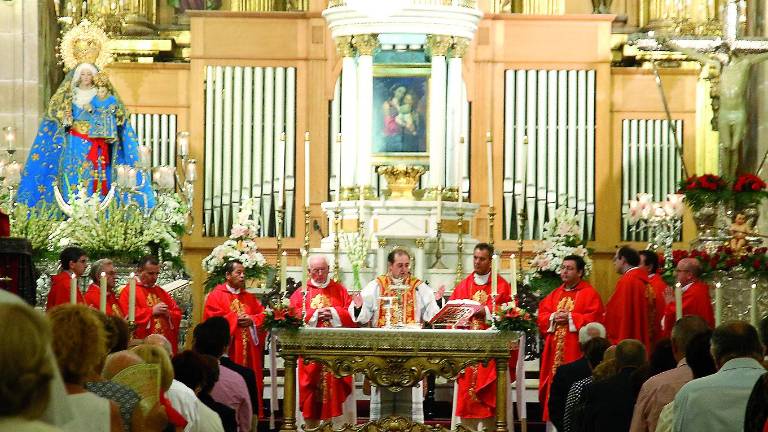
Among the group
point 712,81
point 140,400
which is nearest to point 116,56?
point 712,81

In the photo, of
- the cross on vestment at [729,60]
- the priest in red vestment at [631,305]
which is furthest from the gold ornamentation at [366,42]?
the priest in red vestment at [631,305]

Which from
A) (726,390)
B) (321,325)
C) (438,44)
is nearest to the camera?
(726,390)

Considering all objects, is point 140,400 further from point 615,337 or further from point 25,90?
point 25,90

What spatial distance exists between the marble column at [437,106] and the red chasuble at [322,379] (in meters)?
3.58

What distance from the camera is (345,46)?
1617 centimetres

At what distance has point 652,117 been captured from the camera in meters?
17.4

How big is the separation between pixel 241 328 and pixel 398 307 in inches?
69.2

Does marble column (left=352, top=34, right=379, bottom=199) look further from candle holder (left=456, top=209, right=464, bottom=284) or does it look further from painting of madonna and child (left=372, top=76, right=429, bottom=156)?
candle holder (left=456, top=209, right=464, bottom=284)

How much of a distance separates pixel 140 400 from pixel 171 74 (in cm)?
1209

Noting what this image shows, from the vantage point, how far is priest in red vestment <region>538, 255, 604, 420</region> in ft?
41.5

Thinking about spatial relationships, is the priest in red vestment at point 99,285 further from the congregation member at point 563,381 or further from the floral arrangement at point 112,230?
the congregation member at point 563,381

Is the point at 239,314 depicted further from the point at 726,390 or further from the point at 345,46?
the point at 726,390

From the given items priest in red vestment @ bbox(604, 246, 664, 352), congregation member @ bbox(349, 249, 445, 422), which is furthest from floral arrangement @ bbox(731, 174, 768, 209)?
congregation member @ bbox(349, 249, 445, 422)

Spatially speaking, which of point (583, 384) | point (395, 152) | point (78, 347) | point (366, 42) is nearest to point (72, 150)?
point (366, 42)
